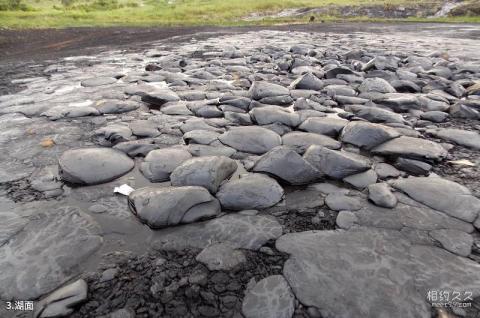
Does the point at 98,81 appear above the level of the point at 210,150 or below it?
above

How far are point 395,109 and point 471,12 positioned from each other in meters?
25.9

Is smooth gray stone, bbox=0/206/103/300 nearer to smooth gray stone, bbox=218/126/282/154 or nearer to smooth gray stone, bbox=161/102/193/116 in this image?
smooth gray stone, bbox=218/126/282/154

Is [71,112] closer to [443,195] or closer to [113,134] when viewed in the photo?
[113,134]

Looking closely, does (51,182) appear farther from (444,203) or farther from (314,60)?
(314,60)

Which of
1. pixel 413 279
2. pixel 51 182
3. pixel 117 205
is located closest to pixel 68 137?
pixel 51 182

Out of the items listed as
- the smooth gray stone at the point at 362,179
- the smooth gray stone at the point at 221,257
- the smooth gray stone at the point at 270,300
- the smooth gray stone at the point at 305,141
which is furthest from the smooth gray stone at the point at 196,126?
the smooth gray stone at the point at 270,300

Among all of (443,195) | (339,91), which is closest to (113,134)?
(443,195)

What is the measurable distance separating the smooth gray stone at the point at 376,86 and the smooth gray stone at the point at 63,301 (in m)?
4.56

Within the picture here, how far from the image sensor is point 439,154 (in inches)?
124

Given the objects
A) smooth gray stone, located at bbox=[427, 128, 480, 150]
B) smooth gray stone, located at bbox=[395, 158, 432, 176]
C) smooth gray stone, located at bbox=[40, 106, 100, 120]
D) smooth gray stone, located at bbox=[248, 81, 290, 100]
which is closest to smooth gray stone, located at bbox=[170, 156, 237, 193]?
smooth gray stone, located at bbox=[395, 158, 432, 176]

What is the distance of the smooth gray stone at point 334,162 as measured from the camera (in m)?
2.82

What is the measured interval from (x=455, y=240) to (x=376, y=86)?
340 cm

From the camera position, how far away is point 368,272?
188 cm

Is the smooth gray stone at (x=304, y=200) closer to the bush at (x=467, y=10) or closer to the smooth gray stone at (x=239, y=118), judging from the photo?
the smooth gray stone at (x=239, y=118)
